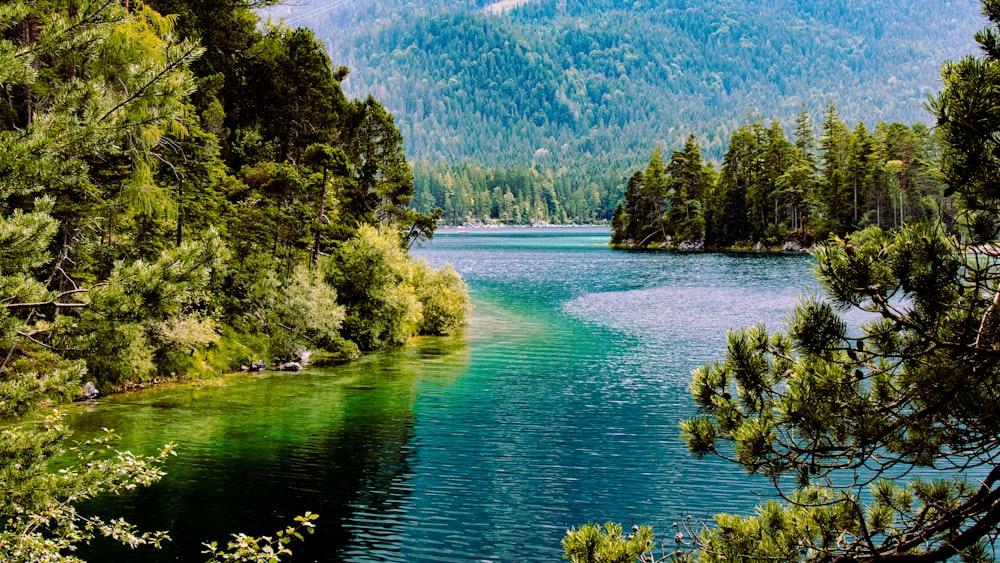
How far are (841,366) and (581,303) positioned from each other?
52.3 m

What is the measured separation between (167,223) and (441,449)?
13.9 metres

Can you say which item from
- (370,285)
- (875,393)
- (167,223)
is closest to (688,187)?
(370,285)

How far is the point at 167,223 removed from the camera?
88.2 ft

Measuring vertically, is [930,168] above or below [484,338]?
above

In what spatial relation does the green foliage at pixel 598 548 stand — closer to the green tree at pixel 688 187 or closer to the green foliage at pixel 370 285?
the green foliage at pixel 370 285

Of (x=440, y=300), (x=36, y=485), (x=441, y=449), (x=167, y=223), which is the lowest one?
(x=441, y=449)

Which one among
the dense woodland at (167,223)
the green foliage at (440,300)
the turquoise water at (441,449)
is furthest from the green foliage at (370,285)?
the green foliage at (440,300)

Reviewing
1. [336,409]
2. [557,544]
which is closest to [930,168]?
[557,544]

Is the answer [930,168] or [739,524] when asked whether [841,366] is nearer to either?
[930,168]

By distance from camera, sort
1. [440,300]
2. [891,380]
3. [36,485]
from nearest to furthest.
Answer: [891,380] < [36,485] < [440,300]

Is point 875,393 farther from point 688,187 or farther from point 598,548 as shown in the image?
point 688,187

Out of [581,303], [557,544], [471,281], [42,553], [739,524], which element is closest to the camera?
[739,524]

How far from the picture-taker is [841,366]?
5492 mm

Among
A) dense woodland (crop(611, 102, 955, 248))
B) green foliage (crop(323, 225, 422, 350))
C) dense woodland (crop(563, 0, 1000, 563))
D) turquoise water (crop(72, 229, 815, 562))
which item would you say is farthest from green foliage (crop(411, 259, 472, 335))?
dense woodland (crop(611, 102, 955, 248))
